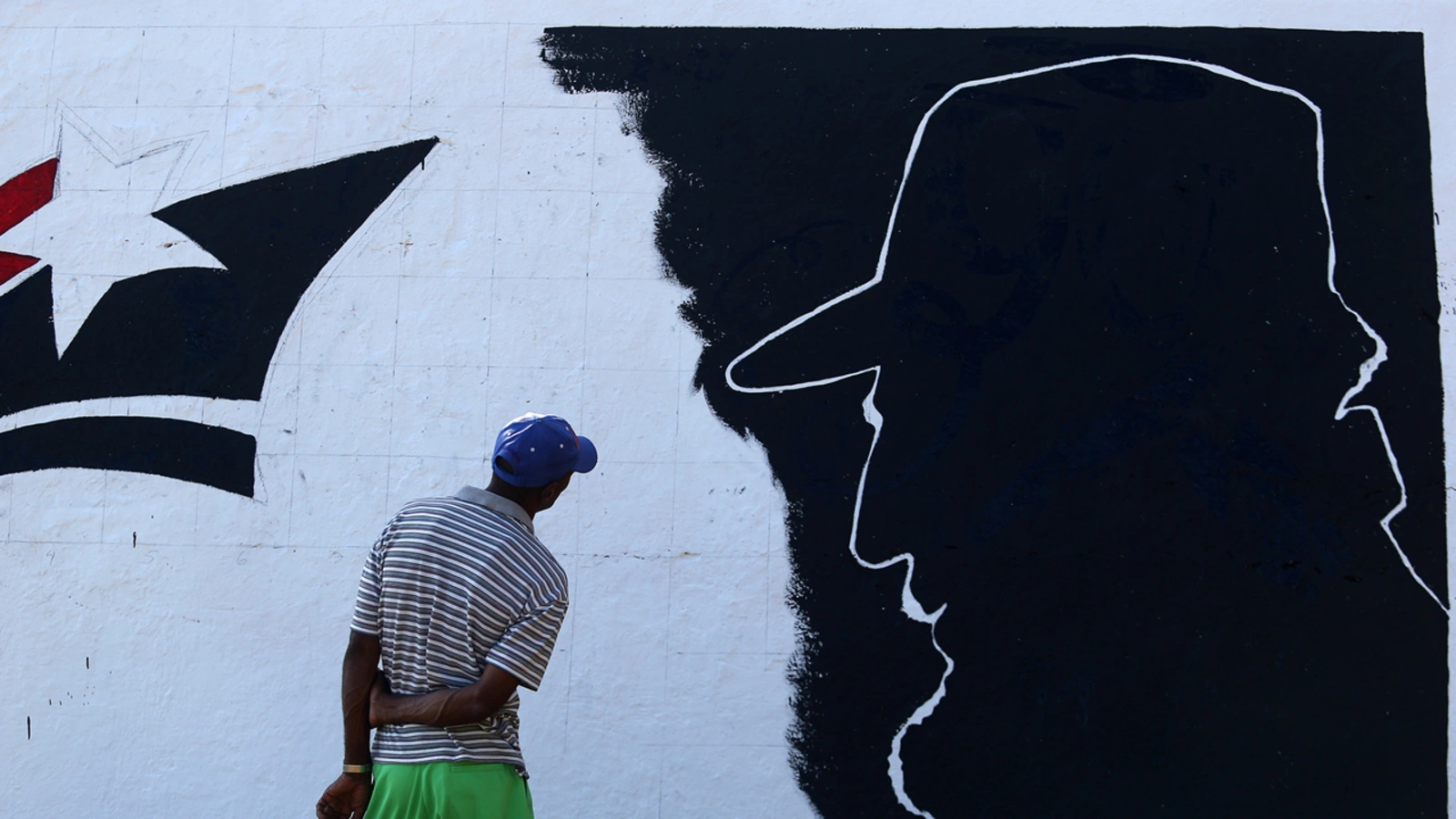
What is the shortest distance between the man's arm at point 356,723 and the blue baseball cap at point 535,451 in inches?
17.1

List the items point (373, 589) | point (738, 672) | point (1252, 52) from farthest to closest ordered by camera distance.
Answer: point (1252, 52) → point (738, 672) → point (373, 589)

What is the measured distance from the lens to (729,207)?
3.55 metres

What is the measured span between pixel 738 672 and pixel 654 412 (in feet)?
2.81

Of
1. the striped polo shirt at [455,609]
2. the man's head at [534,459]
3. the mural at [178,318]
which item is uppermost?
the man's head at [534,459]

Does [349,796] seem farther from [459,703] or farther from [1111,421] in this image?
[1111,421]

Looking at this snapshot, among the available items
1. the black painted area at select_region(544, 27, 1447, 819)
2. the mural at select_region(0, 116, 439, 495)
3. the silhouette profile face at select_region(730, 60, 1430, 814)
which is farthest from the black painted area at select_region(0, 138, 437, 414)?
the silhouette profile face at select_region(730, 60, 1430, 814)

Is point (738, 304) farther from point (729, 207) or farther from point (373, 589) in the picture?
point (373, 589)

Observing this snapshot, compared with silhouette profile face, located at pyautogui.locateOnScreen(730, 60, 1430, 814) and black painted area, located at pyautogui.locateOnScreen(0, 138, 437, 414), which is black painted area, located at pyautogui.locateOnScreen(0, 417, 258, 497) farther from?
silhouette profile face, located at pyautogui.locateOnScreen(730, 60, 1430, 814)

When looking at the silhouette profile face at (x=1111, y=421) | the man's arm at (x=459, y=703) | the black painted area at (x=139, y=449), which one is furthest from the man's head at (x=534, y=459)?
the black painted area at (x=139, y=449)

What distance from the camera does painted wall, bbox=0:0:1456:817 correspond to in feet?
10.9

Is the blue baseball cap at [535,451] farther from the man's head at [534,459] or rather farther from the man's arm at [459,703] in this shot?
the man's arm at [459,703]

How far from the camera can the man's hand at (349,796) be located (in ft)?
7.08

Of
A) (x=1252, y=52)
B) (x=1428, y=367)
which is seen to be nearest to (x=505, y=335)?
(x=1252, y=52)

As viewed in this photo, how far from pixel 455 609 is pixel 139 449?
203 centimetres
